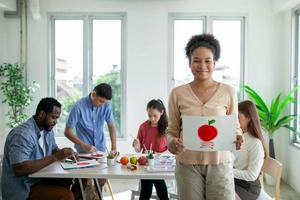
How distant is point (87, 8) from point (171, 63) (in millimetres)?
1433

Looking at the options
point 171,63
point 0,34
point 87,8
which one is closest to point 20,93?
point 0,34

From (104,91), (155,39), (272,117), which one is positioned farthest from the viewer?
(155,39)

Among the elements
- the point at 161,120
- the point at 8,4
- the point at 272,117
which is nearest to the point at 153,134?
the point at 161,120

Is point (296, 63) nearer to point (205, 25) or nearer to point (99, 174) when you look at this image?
point (205, 25)

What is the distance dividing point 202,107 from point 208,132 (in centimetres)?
12

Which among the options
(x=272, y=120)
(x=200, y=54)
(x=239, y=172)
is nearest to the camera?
(x=200, y=54)

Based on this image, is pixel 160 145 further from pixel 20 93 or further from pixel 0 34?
pixel 0 34

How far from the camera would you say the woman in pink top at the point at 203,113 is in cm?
160

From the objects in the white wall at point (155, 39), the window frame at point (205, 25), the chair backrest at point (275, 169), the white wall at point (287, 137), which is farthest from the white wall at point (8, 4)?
the chair backrest at point (275, 169)

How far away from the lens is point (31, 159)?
2.54 metres

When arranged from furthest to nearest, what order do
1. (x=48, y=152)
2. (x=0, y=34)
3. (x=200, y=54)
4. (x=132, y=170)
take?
1. (x=0, y=34)
2. (x=48, y=152)
3. (x=132, y=170)
4. (x=200, y=54)

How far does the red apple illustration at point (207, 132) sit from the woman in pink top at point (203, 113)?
0.06 metres

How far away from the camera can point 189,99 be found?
1661 mm

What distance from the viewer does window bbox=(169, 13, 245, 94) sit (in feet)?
17.0
